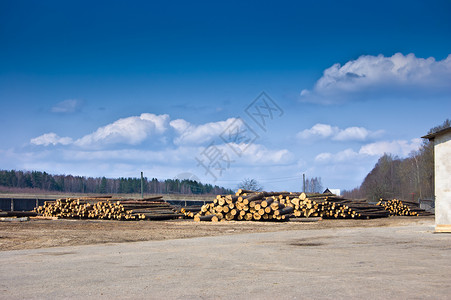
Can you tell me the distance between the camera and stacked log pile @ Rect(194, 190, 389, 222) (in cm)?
2639

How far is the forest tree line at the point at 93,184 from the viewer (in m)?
103

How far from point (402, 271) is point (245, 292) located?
11.3ft

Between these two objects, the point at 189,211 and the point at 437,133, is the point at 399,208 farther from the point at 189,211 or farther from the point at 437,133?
the point at 437,133

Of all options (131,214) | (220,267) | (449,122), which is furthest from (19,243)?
(449,122)

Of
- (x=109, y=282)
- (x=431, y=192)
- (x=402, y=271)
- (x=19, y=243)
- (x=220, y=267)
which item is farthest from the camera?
(x=431, y=192)

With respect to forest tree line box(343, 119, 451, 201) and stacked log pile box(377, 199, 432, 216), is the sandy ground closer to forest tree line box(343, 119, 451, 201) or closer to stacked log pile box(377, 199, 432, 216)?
stacked log pile box(377, 199, 432, 216)

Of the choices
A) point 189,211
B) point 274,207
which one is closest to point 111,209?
point 189,211

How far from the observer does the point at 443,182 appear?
17.6m

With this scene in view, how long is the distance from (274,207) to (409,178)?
195 feet

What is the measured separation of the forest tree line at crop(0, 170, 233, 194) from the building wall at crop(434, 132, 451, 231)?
278 feet

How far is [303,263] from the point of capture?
10.1m

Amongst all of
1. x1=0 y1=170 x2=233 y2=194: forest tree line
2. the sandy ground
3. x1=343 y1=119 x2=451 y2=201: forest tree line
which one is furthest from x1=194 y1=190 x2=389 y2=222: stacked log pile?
x1=0 y1=170 x2=233 y2=194: forest tree line

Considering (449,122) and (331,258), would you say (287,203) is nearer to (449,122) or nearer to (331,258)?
(331,258)

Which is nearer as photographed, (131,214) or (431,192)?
(131,214)
